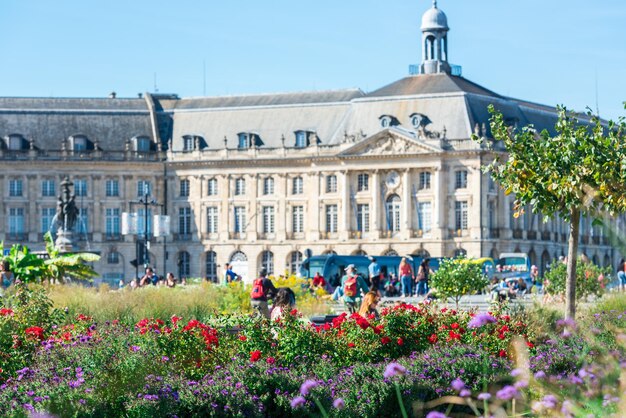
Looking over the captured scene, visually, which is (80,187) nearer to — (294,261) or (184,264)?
(184,264)

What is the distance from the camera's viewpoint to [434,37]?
327 ft

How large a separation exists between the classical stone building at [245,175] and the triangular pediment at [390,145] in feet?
0.28

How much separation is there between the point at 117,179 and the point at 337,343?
78917mm

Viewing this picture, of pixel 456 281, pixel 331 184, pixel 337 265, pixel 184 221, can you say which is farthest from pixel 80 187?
pixel 456 281

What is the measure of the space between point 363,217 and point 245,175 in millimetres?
8324

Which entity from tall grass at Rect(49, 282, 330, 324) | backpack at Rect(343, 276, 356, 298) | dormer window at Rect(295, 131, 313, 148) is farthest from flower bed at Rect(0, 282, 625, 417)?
dormer window at Rect(295, 131, 313, 148)

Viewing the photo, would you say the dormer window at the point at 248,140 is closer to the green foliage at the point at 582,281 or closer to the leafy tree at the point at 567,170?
the green foliage at the point at 582,281

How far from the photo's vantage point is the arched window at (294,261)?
98.0 meters

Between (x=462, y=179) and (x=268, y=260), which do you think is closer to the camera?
(x=462, y=179)

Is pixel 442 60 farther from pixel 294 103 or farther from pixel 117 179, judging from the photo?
pixel 117 179

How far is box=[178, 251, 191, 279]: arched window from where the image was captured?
327 ft

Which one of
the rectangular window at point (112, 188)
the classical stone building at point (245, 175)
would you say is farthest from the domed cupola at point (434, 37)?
the rectangular window at point (112, 188)

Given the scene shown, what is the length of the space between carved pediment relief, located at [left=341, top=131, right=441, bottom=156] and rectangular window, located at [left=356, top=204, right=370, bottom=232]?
3.57 m

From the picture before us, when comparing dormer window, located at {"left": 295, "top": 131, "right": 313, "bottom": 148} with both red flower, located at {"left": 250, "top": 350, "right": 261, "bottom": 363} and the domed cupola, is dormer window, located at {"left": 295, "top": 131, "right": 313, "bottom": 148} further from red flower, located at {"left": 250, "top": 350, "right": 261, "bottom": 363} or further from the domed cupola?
red flower, located at {"left": 250, "top": 350, "right": 261, "bottom": 363}
